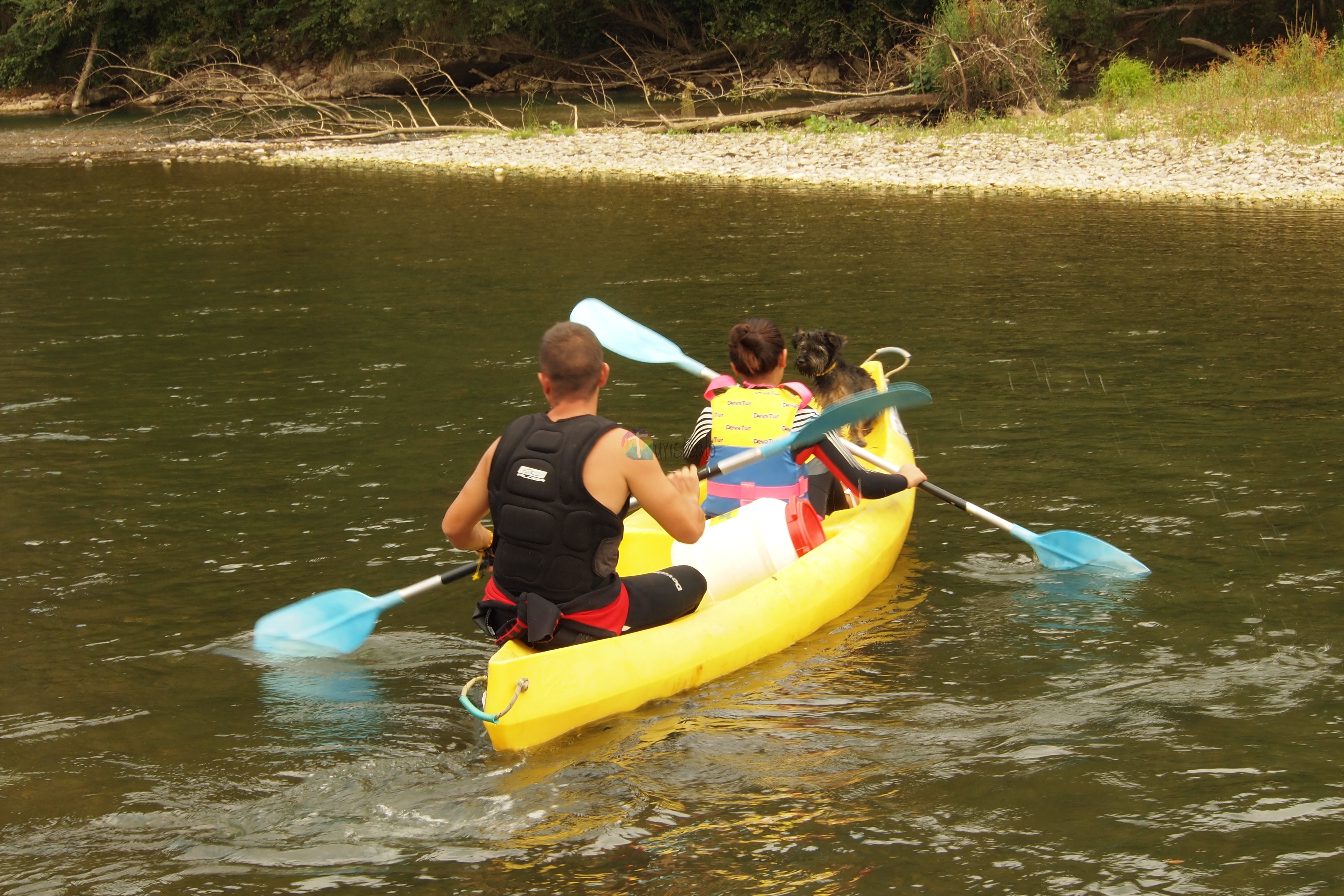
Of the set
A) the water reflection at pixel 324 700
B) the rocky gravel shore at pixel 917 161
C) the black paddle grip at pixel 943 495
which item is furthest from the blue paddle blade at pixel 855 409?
the rocky gravel shore at pixel 917 161

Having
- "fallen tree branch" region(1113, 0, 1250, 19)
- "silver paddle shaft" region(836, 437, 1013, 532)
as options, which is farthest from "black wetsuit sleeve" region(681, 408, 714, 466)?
"fallen tree branch" region(1113, 0, 1250, 19)

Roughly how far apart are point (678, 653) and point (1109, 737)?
1.27 m

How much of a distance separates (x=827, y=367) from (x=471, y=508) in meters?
2.28

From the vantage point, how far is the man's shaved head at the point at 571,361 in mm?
3375

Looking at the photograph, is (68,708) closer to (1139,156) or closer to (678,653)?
(678,653)

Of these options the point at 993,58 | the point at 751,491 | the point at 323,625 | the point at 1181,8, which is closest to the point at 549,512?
the point at 323,625

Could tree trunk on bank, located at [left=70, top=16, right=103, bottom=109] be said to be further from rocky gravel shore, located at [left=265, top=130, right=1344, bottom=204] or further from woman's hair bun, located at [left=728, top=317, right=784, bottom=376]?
woman's hair bun, located at [left=728, top=317, right=784, bottom=376]

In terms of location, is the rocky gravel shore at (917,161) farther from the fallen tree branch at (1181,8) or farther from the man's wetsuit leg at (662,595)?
the man's wetsuit leg at (662,595)

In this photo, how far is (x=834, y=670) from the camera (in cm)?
421

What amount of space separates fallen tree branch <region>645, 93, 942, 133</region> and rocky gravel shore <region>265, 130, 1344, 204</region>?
0.70 metres

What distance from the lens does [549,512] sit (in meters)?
3.44

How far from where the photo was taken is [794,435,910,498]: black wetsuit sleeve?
4773 millimetres

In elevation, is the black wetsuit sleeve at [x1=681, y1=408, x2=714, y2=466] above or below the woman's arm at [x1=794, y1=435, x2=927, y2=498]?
above

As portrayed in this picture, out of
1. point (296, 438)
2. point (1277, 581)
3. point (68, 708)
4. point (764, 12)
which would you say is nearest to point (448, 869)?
point (68, 708)
